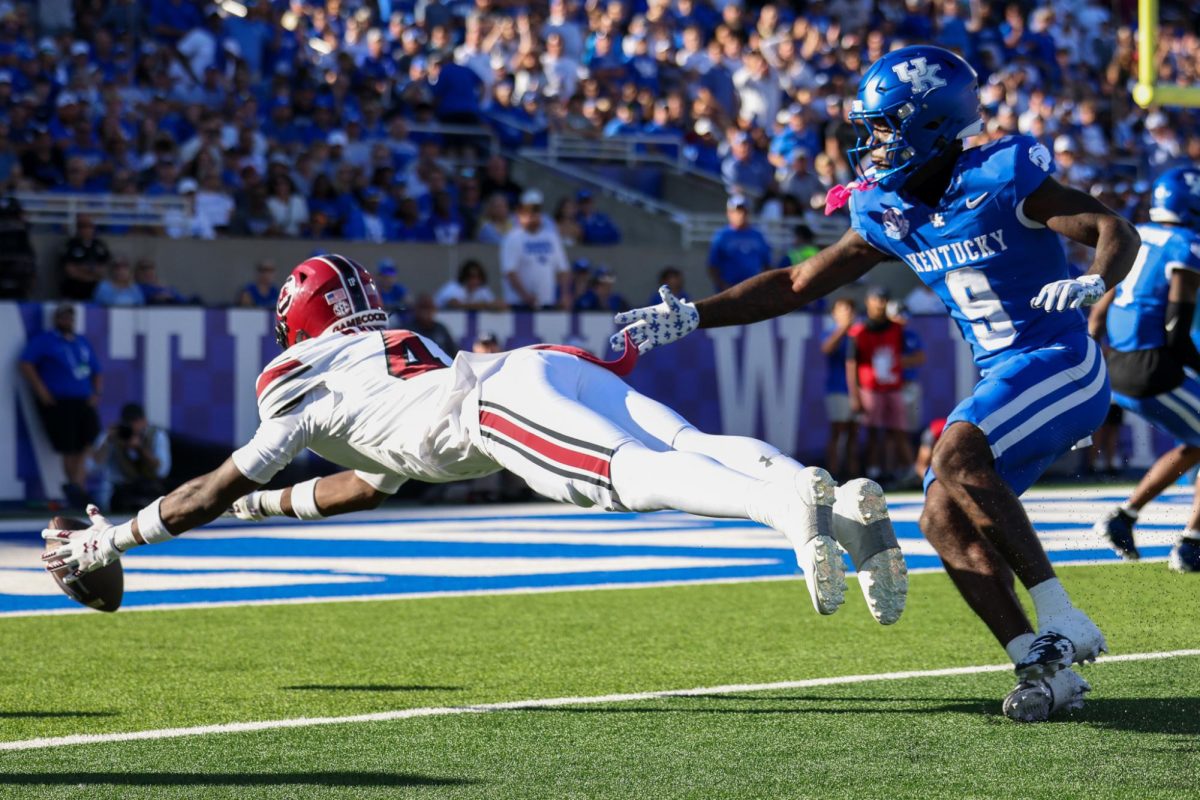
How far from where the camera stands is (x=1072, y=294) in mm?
4641

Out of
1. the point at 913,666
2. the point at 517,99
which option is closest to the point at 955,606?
the point at 913,666

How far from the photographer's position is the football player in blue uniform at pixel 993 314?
4.99 m

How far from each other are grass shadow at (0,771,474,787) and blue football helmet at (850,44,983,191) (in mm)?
2304

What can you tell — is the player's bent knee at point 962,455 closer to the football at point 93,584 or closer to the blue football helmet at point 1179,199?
the football at point 93,584

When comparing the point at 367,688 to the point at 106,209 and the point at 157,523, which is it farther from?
the point at 106,209

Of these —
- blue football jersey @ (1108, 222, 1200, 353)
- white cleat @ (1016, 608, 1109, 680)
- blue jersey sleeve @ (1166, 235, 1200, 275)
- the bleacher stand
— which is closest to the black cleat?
blue football jersey @ (1108, 222, 1200, 353)

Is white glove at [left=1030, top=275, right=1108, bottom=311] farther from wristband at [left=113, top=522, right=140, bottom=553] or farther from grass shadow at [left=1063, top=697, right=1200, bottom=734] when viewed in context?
wristband at [left=113, top=522, right=140, bottom=553]

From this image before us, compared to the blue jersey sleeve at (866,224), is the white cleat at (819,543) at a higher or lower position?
lower

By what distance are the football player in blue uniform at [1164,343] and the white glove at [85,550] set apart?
4982 mm

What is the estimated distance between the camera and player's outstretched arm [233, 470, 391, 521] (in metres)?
6.14

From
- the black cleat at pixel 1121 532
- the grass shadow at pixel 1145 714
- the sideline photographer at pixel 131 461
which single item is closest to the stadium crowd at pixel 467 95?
the sideline photographer at pixel 131 461

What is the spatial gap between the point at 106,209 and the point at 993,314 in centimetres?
969

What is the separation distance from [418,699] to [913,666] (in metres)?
1.72

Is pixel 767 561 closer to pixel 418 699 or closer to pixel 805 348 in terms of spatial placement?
pixel 418 699
